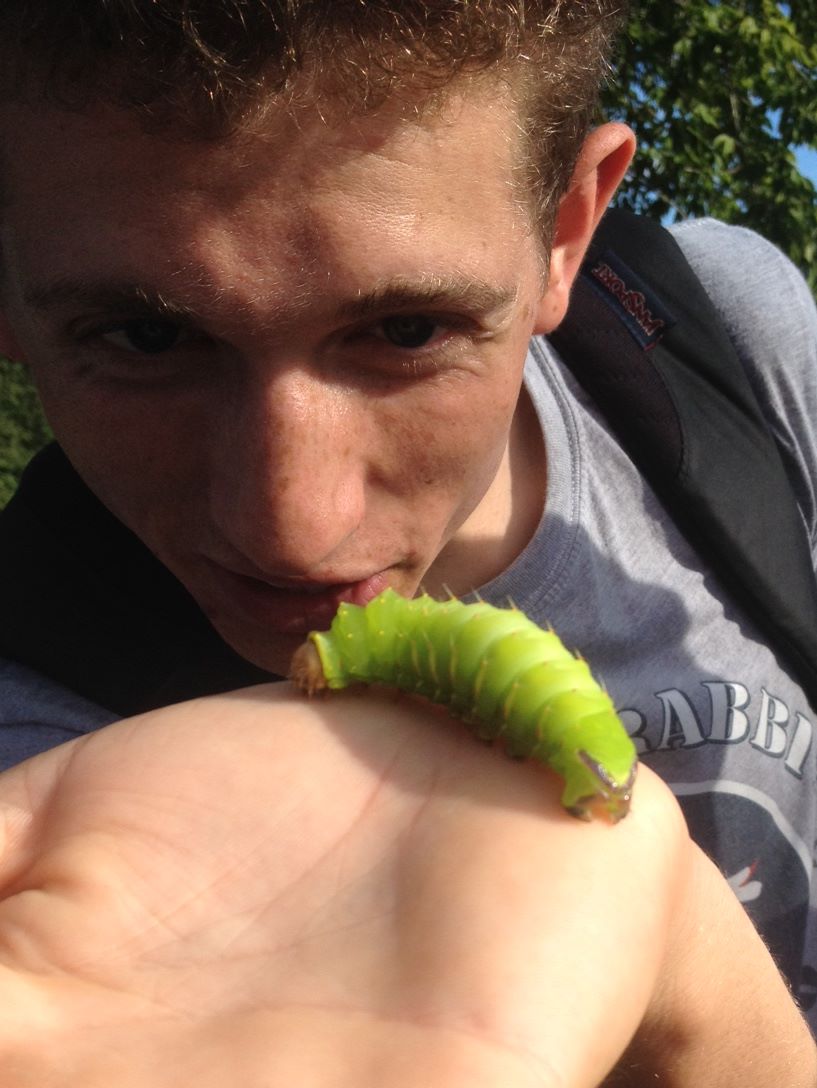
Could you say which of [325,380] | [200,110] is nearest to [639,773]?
[325,380]

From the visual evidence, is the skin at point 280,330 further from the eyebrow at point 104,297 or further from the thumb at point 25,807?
the thumb at point 25,807

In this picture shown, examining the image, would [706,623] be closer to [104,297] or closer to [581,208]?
[581,208]

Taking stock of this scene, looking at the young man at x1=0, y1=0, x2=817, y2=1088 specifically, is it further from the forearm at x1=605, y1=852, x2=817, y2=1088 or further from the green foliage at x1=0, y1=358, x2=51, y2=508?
the green foliage at x1=0, y1=358, x2=51, y2=508

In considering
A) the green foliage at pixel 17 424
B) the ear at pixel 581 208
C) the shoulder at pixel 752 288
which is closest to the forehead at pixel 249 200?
the ear at pixel 581 208

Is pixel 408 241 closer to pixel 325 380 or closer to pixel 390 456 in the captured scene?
pixel 325 380

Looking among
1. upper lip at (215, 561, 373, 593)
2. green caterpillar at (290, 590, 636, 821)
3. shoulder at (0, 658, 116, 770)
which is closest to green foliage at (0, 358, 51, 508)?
shoulder at (0, 658, 116, 770)

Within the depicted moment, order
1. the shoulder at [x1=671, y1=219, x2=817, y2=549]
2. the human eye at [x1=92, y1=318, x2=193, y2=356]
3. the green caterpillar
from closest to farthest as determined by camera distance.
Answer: the green caterpillar, the human eye at [x1=92, y1=318, x2=193, y2=356], the shoulder at [x1=671, y1=219, x2=817, y2=549]
